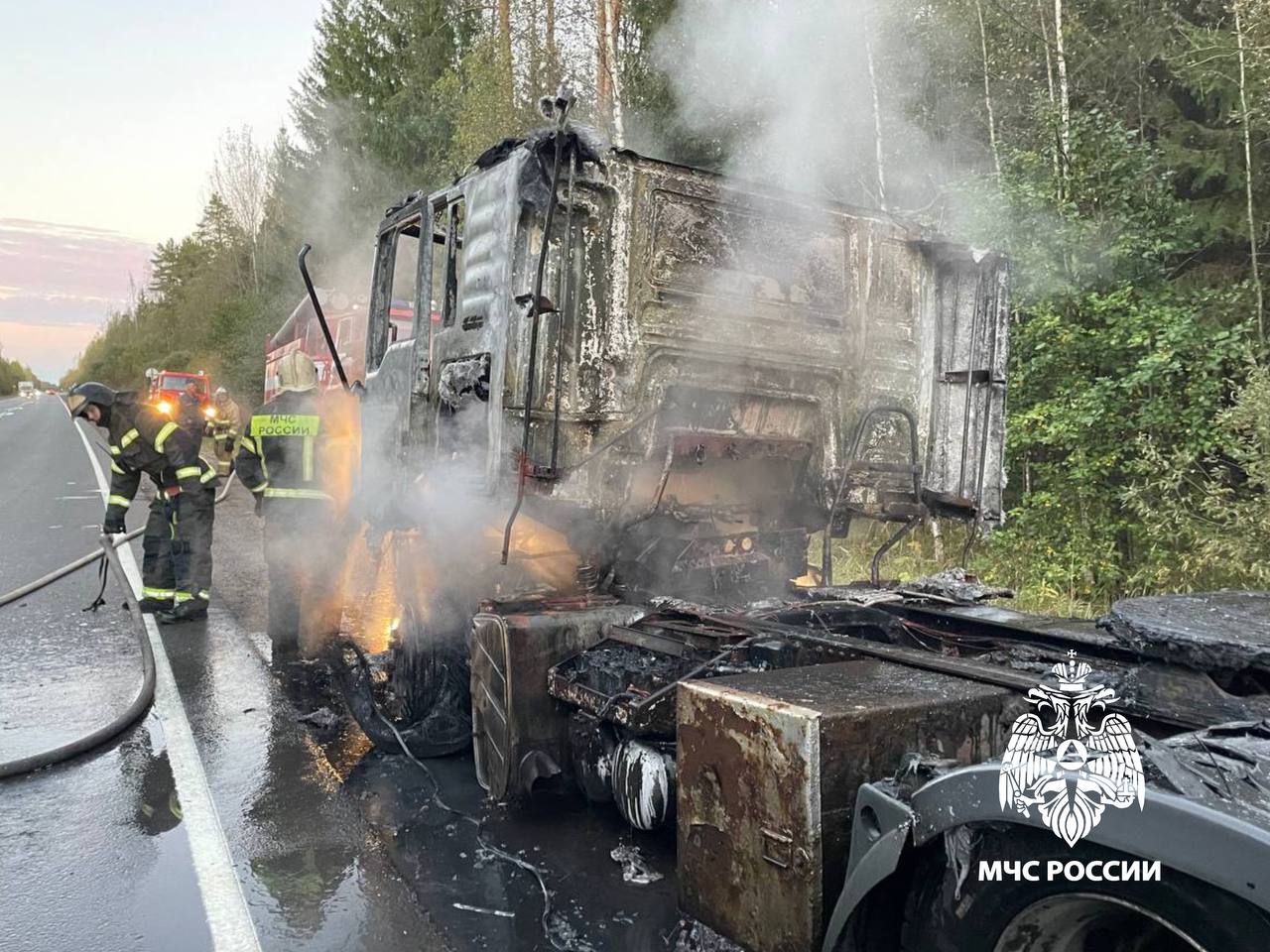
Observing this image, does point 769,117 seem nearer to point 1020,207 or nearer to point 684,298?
point 1020,207

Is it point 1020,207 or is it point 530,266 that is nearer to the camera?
point 530,266

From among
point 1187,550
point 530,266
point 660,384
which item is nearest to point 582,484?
point 660,384

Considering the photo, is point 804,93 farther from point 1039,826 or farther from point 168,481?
point 1039,826

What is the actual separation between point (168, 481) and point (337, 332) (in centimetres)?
528

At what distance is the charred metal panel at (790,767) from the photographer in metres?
2.10

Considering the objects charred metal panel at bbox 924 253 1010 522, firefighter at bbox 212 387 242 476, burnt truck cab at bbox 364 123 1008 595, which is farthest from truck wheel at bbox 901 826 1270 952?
firefighter at bbox 212 387 242 476

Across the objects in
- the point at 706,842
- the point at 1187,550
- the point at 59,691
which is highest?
the point at 1187,550

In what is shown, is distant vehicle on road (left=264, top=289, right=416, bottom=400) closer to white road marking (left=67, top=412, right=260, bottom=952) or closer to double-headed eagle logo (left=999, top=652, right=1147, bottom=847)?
white road marking (left=67, top=412, right=260, bottom=952)

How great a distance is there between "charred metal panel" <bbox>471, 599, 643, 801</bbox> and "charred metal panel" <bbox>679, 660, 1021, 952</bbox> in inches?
42.6

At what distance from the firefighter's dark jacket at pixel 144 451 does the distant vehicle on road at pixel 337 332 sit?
104 centimetres

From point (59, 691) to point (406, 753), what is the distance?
2.41 m

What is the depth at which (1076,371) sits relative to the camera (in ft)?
27.5

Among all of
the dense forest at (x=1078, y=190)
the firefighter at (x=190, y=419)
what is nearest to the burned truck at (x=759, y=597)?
the dense forest at (x=1078, y=190)

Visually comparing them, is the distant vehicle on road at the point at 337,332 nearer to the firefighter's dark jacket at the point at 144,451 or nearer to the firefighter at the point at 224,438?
the firefighter at the point at 224,438
